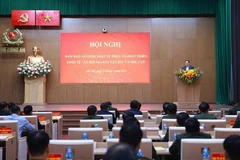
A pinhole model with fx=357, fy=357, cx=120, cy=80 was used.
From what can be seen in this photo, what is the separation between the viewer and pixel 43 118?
→ 21.7ft

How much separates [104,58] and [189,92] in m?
4.07

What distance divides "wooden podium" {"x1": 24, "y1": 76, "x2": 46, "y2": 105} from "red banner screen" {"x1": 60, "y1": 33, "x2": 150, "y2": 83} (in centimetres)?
138

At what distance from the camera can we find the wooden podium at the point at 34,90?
12.1 metres

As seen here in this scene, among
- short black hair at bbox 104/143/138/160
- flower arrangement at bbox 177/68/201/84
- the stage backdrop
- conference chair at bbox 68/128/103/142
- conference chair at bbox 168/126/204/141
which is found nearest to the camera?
short black hair at bbox 104/143/138/160

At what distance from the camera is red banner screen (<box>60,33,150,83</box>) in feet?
44.2

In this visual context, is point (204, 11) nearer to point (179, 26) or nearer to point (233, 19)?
point (179, 26)

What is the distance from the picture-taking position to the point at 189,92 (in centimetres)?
1066

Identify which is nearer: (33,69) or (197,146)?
(197,146)

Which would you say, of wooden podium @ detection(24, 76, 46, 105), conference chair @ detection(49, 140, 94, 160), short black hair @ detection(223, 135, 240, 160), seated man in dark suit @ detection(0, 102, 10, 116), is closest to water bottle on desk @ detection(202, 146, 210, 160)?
short black hair @ detection(223, 135, 240, 160)

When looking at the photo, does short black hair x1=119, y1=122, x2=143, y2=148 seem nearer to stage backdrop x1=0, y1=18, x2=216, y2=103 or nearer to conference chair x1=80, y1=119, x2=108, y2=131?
conference chair x1=80, y1=119, x2=108, y2=131

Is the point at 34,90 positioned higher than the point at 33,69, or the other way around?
the point at 33,69

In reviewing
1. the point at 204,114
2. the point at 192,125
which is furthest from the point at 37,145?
the point at 204,114

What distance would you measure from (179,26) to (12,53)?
6368 millimetres

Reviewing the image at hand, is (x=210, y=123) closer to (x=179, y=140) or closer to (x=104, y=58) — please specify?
(x=179, y=140)
